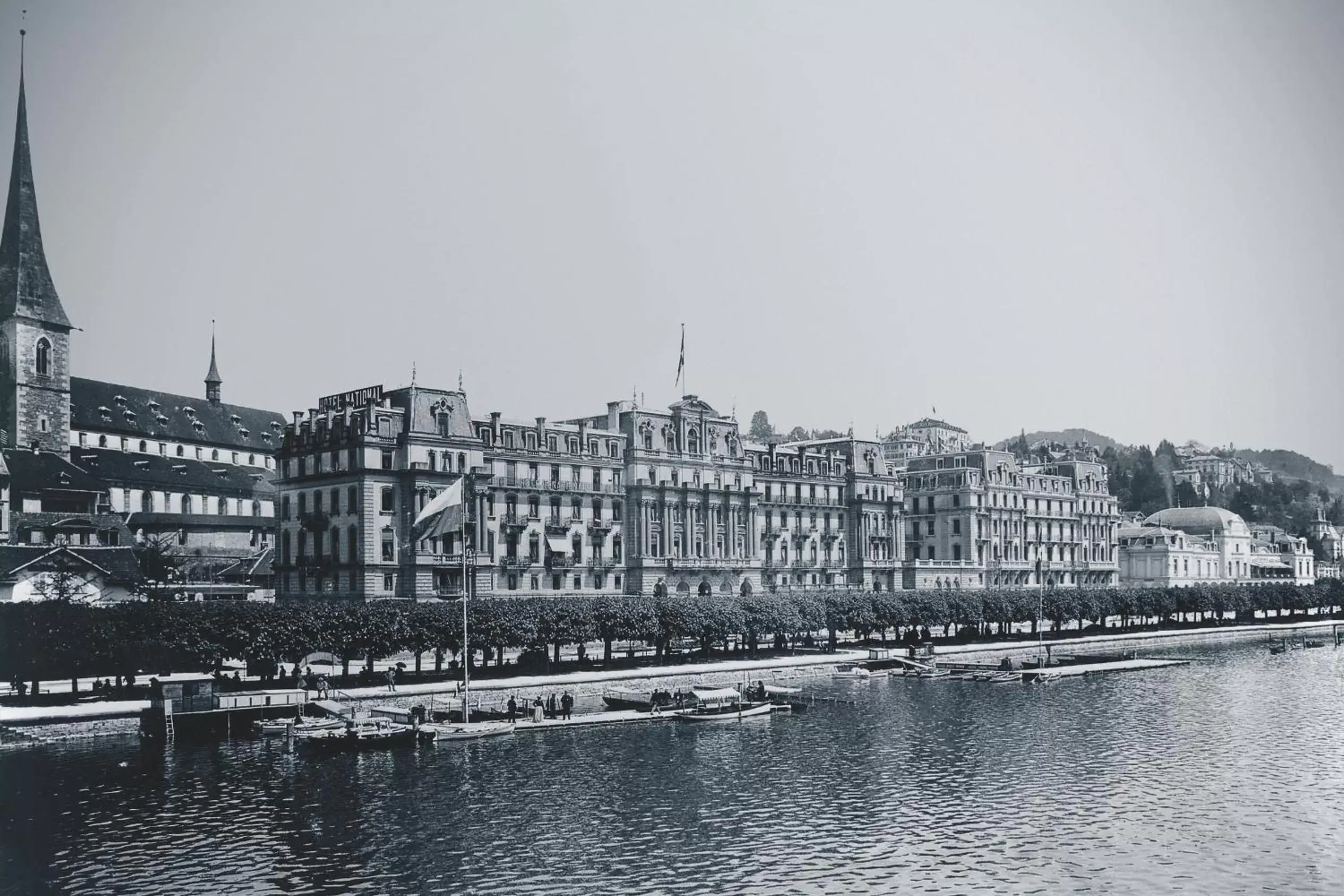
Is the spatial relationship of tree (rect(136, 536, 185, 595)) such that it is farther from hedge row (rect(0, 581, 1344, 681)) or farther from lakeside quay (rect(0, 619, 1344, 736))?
lakeside quay (rect(0, 619, 1344, 736))

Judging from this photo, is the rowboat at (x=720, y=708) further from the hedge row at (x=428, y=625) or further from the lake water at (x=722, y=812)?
the hedge row at (x=428, y=625)

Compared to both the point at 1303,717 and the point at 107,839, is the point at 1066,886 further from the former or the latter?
the point at 1303,717

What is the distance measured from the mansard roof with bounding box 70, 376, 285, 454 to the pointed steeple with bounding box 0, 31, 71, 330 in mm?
14630

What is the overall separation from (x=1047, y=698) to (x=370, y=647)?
163 ft

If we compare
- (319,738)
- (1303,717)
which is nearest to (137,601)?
(319,738)

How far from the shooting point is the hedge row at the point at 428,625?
81625 mm

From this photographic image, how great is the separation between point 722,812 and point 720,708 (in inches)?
1176

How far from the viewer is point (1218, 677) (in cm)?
10812

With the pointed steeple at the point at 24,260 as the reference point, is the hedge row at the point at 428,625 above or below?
below

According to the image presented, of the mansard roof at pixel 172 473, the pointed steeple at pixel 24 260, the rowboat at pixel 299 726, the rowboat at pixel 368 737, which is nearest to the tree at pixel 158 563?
the mansard roof at pixel 172 473

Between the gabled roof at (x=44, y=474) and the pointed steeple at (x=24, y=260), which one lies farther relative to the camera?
the gabled roof at (x=44, y=474)

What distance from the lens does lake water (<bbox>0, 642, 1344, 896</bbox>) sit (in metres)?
45.0

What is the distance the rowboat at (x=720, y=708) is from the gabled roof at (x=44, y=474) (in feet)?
252

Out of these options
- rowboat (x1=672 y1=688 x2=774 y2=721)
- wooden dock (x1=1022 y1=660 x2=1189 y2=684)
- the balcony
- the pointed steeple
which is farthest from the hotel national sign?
wooden dock (x1=1022 y1=660 x2=1189 y2=684)
